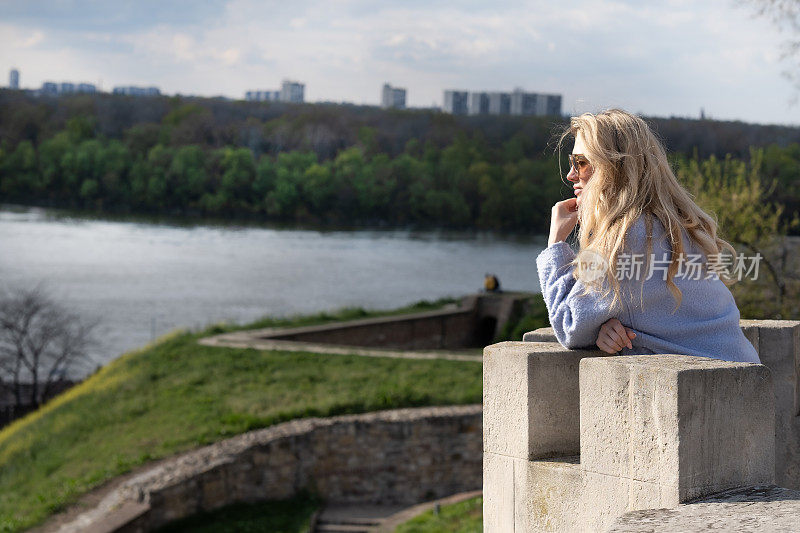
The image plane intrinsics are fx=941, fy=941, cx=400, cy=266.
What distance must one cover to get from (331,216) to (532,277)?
19353mm

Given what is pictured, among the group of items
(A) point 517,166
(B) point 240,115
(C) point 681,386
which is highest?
(B) point 240,115

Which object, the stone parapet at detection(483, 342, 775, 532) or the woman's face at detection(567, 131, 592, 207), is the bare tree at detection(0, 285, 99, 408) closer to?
the stone parapet at detection(483, 342, 775, 532)

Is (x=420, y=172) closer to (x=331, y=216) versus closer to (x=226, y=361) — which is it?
(x=331, y=216)

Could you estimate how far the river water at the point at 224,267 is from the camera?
4462cm

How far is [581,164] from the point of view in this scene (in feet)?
10.1

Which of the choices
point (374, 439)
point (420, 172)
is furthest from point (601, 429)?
point (420, 172)

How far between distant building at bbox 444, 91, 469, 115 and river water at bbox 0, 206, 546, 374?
1281cm

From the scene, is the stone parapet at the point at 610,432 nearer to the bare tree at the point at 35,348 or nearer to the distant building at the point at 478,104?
the bare tree at the point at 35,348

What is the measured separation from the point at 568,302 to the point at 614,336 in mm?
188

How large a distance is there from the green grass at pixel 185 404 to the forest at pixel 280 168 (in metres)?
39.7

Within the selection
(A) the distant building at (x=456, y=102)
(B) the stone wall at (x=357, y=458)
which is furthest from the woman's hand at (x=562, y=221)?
(A) the distant building at (x=456, y=102)

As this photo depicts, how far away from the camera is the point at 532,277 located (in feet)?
165

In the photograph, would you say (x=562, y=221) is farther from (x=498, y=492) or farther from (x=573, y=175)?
(x=498, y=492)

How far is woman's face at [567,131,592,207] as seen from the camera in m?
3.04
